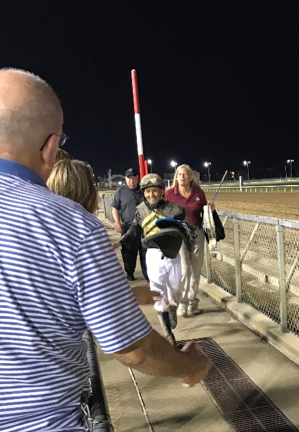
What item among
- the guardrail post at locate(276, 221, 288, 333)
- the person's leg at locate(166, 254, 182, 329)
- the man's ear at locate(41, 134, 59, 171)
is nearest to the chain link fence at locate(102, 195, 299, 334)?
the guardrail post at locate(276, 221, 288, 333)

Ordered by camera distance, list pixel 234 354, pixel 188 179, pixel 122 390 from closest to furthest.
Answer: pixel 122 390 < pixel 234 354 < pixel 188 179

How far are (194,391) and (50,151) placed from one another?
2701mm

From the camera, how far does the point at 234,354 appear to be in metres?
3.81

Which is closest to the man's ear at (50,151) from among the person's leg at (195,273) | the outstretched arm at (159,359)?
the outstretched arm at (159,359)

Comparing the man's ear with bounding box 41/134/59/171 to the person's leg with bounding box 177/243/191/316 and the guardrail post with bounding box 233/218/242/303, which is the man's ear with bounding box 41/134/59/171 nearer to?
the person's leg with bounding box 177/243/191/316

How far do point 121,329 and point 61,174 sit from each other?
1.41 m

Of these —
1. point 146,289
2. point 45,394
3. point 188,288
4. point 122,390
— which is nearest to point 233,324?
point 188,288

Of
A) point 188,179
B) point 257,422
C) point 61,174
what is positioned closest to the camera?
point 61,174

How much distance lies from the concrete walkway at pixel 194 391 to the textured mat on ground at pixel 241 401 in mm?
52

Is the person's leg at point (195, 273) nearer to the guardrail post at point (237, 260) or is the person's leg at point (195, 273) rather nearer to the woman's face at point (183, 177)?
the guardrail post at point (237, 260)

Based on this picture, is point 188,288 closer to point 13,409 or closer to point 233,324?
point 233,324

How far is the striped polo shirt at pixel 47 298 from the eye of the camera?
35.2 inches

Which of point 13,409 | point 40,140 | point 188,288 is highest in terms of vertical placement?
point 40,140

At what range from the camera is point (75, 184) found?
2.14 metres
